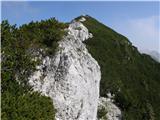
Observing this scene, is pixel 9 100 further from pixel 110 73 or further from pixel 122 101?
pixel 110 73

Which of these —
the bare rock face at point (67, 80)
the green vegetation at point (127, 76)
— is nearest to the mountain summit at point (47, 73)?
the bare rock face at point (67, 80)

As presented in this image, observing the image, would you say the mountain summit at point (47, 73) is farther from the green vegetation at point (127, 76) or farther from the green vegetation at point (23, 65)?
the green vegetation at point (127, 76)

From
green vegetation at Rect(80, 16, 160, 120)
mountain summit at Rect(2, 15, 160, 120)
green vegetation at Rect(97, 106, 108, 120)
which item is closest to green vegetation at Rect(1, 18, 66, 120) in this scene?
mountain summit at Rect(2, 15, 160, 120)

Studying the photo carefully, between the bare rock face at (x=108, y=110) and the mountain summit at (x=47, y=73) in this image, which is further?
the bare rock face at (x=108, y=110)

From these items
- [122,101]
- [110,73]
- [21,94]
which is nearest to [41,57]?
[21,94]

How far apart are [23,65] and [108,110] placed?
29.2 m

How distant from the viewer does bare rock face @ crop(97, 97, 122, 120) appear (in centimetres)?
→ 5550

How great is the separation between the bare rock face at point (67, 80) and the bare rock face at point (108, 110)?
17.7 metres

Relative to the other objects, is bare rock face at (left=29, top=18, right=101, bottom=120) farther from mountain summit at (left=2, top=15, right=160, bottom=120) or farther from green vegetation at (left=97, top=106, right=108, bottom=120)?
green vegetation at (left=97, top=106, right=108, bottom=120)

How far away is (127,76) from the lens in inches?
3201

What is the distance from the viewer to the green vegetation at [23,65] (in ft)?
92.6

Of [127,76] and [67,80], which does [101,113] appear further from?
[127,76]

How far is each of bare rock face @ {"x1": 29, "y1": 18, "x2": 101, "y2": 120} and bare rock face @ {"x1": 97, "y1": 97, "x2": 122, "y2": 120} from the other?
17721 millimetres

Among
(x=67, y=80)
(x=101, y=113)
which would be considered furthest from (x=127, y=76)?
(x=67, y=80)
